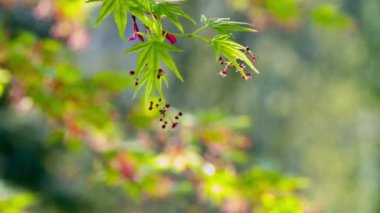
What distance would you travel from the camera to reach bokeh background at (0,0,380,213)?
2426 millimetres

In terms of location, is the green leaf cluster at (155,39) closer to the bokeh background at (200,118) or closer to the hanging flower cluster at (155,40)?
the hanging flower cluster at (155,40)

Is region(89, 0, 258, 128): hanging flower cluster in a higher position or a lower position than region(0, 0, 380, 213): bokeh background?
lower

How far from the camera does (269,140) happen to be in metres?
7.61

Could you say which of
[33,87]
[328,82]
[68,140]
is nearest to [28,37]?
[33,87]

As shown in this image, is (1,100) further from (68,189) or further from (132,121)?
(132,121)

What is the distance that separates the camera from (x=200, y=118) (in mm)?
2662

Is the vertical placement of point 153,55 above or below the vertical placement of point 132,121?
below

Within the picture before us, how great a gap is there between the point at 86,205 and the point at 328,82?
13.9 feet

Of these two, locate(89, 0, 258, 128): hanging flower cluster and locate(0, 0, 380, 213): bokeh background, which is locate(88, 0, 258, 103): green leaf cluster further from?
locate(0, 0, 380, 213): bokeh background

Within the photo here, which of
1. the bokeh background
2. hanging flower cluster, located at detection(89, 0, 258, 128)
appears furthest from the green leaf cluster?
the bokeh background

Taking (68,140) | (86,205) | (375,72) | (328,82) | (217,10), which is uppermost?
(375,72)

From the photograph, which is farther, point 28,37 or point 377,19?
point 377,19

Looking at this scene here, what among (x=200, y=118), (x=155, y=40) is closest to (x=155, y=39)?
(x=155, y=40)

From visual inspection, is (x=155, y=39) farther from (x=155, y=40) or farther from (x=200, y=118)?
(x=200, y=118)
